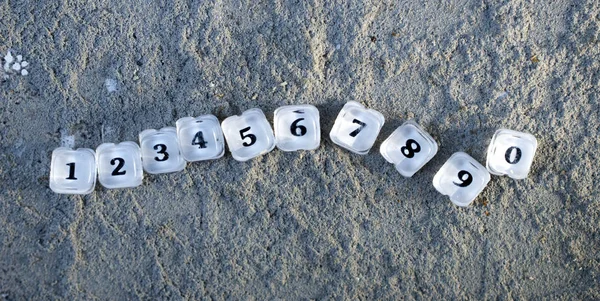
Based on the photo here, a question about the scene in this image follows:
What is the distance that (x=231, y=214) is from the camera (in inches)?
99.0

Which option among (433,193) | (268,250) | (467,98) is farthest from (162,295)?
(467,98)

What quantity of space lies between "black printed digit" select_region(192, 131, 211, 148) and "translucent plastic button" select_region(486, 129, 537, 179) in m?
1.07

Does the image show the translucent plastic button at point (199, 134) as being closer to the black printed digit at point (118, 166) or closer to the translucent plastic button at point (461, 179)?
the black printed digit at point (118, 166)

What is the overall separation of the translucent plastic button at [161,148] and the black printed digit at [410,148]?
33.1 inches

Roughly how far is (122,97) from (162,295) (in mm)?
780

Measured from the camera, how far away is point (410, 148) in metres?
2.44

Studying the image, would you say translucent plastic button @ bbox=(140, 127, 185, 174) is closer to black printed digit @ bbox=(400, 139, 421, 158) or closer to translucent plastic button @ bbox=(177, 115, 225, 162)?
translucent plastic button @ bbox=(177, 115, 225, 162)

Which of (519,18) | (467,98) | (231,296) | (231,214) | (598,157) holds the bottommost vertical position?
(231,296)

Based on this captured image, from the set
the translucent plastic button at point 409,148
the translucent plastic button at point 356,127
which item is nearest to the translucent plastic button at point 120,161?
the translucent plastic button at point 356,127

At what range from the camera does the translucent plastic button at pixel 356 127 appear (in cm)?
245

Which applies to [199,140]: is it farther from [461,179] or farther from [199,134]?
[461,179]

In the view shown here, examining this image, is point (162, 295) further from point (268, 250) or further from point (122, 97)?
point (122, 97)

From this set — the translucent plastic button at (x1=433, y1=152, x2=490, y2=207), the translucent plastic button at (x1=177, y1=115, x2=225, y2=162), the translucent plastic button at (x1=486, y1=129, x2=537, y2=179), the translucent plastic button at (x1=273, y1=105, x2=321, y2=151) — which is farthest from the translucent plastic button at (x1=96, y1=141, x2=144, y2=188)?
the translucent plastic button at (x1=486, y1=129, x2=537, y2=179)

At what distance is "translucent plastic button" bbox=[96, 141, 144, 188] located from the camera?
246cm
